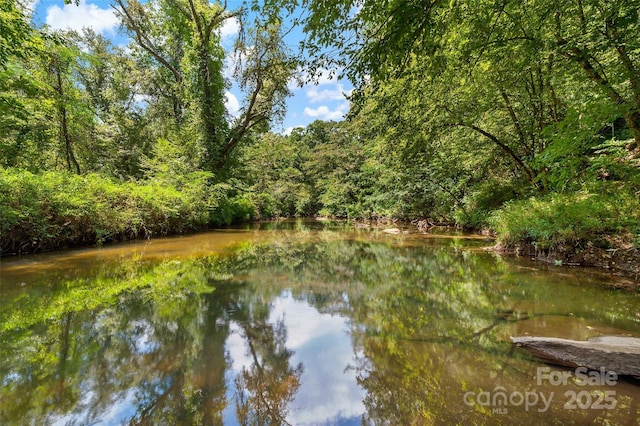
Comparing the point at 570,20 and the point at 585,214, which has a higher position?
the point at 570,20

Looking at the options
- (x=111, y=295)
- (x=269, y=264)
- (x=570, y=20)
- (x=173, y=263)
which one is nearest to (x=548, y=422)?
(x=111, y=295)

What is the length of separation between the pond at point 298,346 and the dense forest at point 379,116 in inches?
90.6

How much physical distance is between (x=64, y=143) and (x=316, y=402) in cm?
1839

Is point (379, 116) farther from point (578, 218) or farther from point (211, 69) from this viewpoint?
point (211, 69)

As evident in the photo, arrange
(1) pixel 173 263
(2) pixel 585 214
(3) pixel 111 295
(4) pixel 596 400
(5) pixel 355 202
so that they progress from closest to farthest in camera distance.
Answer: (4) pixel 596 400 < (3) pixel 111 295 < (2) pixel 585 214 < (1) pixel 173 263 < (5) pixel 355 202

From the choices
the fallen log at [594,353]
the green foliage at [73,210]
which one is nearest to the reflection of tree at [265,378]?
the fallen log at [594,353]

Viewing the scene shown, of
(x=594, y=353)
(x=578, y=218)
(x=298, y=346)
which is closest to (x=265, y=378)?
(x=298, y=346)

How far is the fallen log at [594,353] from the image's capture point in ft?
7.59

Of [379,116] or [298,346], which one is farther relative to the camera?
[379,116]

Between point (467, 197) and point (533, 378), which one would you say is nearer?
point (533, 378)

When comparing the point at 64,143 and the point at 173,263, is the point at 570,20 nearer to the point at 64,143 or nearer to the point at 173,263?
the point at 173,263

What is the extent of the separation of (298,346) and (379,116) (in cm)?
691

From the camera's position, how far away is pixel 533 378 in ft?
7.79

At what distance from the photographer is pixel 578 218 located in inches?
246
